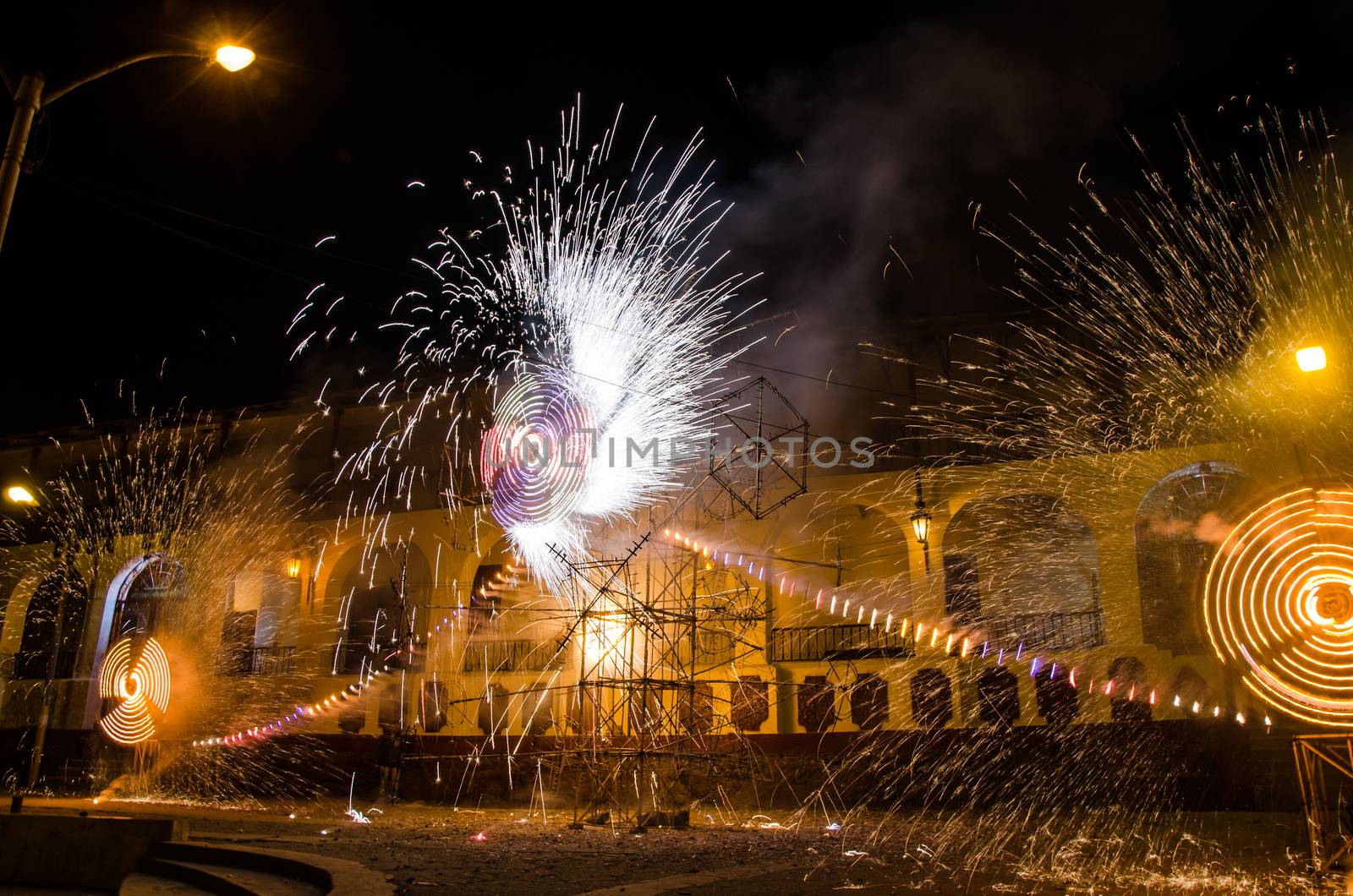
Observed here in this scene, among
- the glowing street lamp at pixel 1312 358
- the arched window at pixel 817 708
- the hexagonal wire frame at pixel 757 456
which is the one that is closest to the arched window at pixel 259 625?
the hexagonal wire frame at pixel 757 456

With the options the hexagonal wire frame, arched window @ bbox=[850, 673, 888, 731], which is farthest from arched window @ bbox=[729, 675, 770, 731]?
the hexagonal wire frame

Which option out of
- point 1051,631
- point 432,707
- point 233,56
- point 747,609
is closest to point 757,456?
point 747,609

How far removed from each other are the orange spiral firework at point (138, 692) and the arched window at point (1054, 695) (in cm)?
1480

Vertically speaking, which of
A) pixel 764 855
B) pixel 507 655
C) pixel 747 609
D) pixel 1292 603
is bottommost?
pixel 764 855

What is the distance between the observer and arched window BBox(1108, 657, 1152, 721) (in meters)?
13.4

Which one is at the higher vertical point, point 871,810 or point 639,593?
point 639,593

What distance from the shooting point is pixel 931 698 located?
14859 mm

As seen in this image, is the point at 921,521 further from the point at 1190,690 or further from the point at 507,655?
the point at 507,655

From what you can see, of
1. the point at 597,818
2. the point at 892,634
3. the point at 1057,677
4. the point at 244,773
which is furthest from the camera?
the point at 244,773

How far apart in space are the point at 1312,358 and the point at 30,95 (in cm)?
937

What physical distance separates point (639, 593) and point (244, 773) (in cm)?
790

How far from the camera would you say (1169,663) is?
1357 cm

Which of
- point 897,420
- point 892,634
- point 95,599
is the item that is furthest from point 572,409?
point 95,599

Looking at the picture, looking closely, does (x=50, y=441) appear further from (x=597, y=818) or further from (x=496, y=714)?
(x=597, y=818)
